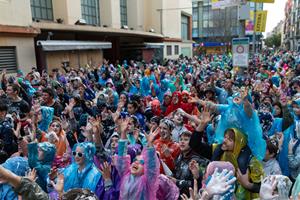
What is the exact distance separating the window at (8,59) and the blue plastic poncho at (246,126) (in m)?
11.6

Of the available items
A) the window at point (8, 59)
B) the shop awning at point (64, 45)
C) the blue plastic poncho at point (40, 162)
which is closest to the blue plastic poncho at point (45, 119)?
the blue plastic poncho at point (40, 162)

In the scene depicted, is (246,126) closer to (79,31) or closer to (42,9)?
(79,31)

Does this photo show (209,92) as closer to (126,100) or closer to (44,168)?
(126,100)

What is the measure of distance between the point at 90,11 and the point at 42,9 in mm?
4923

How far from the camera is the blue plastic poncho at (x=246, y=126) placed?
3.27 meters

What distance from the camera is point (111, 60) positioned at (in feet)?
79.1

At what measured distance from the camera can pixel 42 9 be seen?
18.2m

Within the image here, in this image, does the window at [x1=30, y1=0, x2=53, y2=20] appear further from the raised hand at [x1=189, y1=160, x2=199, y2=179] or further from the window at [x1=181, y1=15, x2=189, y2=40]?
the window at [x1=181, y1=15, x2=189, y2=40]

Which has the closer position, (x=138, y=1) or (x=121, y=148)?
(x=121, y=148)

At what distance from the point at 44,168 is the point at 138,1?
27352mm

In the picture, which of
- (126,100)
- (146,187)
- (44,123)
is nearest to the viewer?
(146,187)

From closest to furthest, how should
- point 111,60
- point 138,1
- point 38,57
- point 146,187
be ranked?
point 146,187 → point 38,57 → point 111,60 → point 138,1

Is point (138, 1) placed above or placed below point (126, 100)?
above

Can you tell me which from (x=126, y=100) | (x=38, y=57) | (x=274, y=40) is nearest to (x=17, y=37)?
(x=38, y=57)
